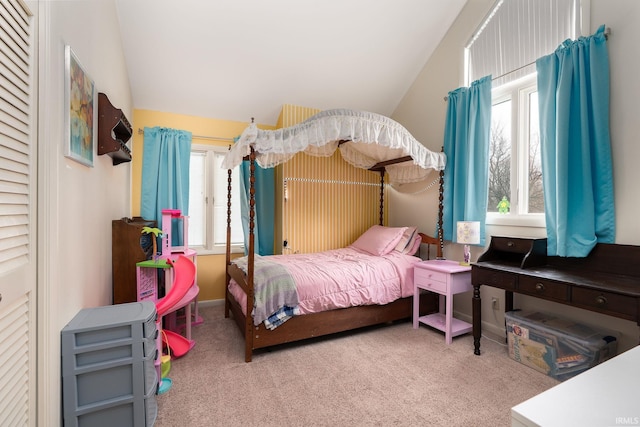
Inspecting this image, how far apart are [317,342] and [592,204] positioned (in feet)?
7.59

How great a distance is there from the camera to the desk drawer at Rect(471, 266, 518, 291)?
7.03 ft

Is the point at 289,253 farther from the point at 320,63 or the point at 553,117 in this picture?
the point at 553,117

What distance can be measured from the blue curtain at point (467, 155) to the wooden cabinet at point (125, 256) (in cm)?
290

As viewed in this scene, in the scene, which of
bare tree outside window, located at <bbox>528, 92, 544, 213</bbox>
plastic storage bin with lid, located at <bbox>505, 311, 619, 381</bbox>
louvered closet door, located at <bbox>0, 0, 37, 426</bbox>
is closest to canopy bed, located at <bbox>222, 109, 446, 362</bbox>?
bare tree outside window, located at <bbox>528, 92, 544, 213</bbox>

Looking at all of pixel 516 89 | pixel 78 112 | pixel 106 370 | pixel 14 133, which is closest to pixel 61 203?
pixel 14 133

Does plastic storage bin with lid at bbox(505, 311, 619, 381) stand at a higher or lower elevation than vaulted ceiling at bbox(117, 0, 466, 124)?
lower

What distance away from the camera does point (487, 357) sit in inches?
92.6

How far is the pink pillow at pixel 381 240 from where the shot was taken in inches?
131

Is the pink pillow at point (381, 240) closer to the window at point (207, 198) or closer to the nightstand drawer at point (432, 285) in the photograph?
the nightstand drawer at point (432, 285)

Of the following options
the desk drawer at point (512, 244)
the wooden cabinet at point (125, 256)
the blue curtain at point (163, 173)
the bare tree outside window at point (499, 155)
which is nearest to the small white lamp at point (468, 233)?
the desk drawer at point (512, 244)

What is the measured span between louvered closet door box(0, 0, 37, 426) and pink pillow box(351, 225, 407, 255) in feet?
9.18

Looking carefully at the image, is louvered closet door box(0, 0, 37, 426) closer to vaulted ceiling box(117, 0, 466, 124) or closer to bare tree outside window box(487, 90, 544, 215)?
vaulted ceiling box(117, 0, 466, 124)

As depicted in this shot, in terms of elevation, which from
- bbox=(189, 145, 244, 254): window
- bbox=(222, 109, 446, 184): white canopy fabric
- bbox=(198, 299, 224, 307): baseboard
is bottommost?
bbox=(198, 299, 224, 307): baseboard

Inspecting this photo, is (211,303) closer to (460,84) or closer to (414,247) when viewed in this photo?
(414,247)
